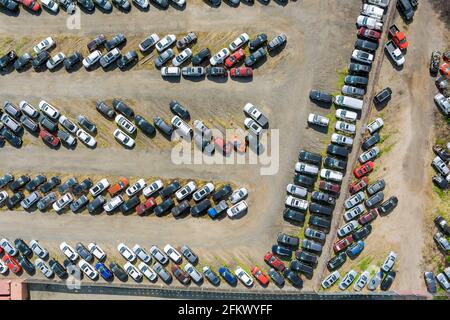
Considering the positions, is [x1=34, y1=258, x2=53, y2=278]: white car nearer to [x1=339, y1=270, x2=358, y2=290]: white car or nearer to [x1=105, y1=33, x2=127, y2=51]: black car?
[x1=105, y1=33, x2=127, y2=51]: black car

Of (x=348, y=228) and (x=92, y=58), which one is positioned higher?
(x=92, y=58)

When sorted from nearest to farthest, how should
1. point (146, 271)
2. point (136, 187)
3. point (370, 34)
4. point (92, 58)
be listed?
point (370, 34) → point (92, 58) → point (136, 187) → point (146, 271)

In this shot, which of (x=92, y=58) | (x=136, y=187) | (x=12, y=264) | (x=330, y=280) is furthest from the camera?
(x=12, y=264)

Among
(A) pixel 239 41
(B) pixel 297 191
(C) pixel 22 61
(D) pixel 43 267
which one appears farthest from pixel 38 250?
(A) pixel 239 41

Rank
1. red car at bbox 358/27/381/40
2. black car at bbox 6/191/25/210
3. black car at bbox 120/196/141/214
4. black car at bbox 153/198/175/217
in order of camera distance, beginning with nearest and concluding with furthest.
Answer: red car at bbox 358/27/381/40 → black car at bbox 153/198/175/217 → black car at bbox 120/196/141/214 → black car at bbox 6/191/25/210

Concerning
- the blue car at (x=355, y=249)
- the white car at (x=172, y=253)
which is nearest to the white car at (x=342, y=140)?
the blue car at (x=355, y=249)

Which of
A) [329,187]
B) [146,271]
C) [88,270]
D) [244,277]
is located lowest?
[88,270]

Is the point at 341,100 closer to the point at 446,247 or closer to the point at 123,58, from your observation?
the point at 446,247

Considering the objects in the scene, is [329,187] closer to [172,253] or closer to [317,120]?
[317,120]

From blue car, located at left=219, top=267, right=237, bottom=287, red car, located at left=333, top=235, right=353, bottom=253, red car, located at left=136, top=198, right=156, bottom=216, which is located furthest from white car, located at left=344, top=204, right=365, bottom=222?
red car, located at left=136, top=198, right=156, bottom=216
